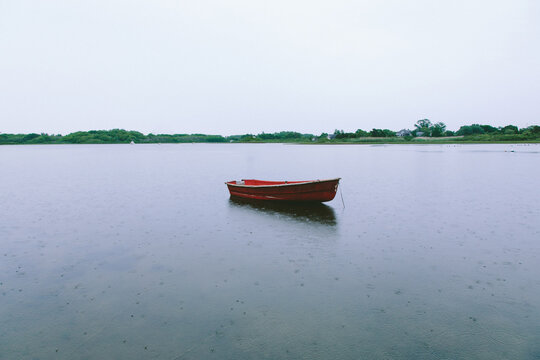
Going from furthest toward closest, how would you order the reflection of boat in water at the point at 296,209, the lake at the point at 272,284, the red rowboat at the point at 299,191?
the red rowboat at the point at 299,191 < the reflection of boat in water at the point at 296,209 < the lake at the point at 272,284

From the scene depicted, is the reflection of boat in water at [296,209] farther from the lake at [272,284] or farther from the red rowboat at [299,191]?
the red rowboat at [299,191]

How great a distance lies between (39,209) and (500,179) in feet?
154

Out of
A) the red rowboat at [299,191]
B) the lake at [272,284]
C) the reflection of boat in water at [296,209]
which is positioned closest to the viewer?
the lake at [272,284]

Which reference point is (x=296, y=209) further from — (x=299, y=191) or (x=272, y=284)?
(x=272, y=284)

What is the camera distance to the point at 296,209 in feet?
75.7

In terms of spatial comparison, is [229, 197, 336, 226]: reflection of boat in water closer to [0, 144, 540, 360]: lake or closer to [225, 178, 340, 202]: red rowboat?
[0, 144, 540, 360]: lake

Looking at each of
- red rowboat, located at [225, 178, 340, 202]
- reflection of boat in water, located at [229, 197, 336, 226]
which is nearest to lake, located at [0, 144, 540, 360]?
reflection of boat in water, located at [229, 197, 336, 226]

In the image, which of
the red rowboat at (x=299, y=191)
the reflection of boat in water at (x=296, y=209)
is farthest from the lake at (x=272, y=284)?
the red rowboat at (x=299, y=191)

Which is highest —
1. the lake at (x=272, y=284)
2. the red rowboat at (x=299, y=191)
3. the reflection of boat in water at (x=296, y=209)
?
the red rowboat at (x=299, y=191)

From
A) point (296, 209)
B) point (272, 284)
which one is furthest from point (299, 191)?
point (272, 284)

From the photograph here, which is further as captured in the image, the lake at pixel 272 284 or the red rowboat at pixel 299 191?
the red rowboat at pixel 299 191

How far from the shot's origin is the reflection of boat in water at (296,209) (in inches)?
812

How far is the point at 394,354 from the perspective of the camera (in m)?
7.42

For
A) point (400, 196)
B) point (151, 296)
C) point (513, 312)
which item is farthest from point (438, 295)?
point (400, 196)
